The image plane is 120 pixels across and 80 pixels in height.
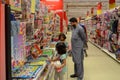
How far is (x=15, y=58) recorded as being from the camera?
3.06 meters

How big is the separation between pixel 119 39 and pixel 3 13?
31.0 feet

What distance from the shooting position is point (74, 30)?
6863 millimetres

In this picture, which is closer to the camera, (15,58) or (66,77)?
(15,58)

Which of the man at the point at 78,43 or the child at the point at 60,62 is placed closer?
the child at the point at 60,62

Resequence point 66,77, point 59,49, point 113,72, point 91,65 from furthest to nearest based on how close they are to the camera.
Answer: point 91,65, point 113,72, point 66,77, point 59,49

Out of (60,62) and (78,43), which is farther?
(78,43)

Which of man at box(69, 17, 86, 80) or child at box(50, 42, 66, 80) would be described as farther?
man at box(69, 17, 86, 80)

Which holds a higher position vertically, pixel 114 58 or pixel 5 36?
pixel 5 36

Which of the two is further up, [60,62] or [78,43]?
[78,43]

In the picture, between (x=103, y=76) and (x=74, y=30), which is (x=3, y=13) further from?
(x=103, y=76)

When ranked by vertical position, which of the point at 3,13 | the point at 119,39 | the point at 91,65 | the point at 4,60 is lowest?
the point at 91,65

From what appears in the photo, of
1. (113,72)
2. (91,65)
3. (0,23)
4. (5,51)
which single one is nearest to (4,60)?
(5,51)

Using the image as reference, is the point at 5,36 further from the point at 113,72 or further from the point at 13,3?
the point at 113,72

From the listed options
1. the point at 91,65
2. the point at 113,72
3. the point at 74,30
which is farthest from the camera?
the point at 91,65
